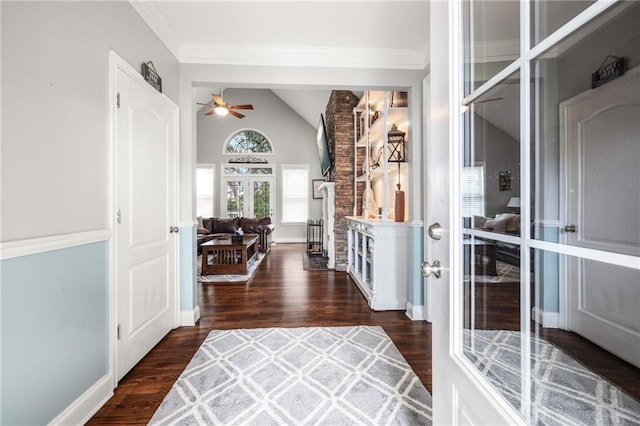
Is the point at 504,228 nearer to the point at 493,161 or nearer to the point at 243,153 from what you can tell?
the point at 493,161

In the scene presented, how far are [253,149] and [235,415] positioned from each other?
7797mm

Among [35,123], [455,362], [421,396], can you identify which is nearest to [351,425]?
[421,396]

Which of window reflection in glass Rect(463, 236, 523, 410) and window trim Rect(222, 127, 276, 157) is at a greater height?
window trim Rect(222, 127, 276, 157)

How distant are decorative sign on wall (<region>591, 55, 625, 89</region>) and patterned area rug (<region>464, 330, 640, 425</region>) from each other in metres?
0.49

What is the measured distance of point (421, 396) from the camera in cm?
163

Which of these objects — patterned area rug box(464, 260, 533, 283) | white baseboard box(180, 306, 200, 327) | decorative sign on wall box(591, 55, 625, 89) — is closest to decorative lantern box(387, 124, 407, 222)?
white baseboard box(180, 306, 200, 327)

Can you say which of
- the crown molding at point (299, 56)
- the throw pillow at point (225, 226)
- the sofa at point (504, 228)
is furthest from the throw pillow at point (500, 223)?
the throw pillow at point (225, 226)

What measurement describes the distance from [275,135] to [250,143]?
0.77 meters

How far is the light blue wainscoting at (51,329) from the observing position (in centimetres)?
111

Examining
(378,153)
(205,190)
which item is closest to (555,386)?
(378,153)

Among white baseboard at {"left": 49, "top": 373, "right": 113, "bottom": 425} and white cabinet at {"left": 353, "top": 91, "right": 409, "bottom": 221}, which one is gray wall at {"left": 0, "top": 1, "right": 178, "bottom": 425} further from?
white cabinet at {"left": 353, "top": 91, "right": 409, "bottom": 221}

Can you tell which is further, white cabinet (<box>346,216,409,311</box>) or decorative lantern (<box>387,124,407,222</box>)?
decorative lantern (<box>387,124,407,222</box>)

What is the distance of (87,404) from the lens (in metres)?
1.49

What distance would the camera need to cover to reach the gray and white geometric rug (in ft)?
4.89
